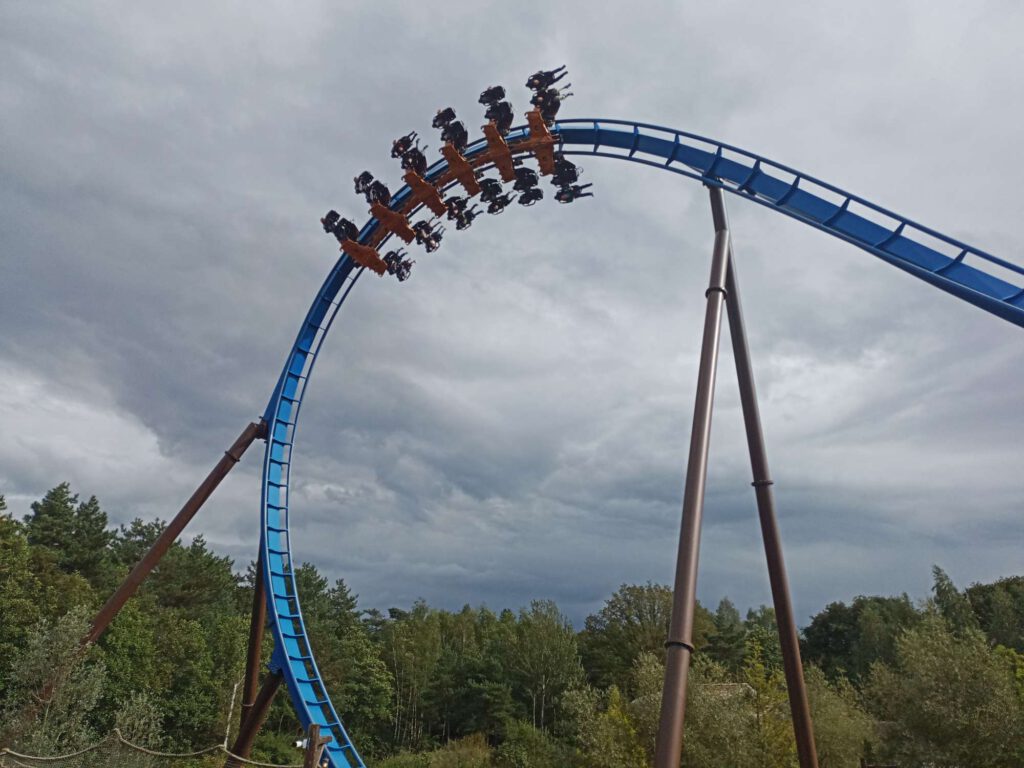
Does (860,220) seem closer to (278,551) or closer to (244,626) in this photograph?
(278,551)

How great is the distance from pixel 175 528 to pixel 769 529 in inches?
342

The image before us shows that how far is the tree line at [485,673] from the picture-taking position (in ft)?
46.7

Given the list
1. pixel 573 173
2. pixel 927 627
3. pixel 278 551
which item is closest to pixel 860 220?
pixel 573 173

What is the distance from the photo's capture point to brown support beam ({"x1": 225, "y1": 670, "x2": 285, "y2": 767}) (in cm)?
991

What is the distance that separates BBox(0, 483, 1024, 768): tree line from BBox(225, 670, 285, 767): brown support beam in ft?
11.6

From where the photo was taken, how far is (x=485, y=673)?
3394 cm

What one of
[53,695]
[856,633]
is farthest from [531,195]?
[856,633]

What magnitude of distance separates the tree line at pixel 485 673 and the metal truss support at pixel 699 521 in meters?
6.74

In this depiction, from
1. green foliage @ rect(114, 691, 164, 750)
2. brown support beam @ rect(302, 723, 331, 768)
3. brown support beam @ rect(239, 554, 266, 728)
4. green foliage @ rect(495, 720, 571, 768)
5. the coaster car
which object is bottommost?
green foliage @ rect(495, 720, 571, 768)

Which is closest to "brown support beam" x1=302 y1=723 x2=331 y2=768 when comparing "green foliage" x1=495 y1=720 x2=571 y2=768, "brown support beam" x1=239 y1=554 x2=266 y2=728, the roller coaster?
the roller coaster

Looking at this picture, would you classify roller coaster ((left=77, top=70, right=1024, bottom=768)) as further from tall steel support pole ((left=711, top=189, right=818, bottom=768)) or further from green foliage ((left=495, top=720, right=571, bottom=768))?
green foliage ((left=495, top=720, right=571, bottom=768))

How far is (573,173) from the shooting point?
10.7 meters

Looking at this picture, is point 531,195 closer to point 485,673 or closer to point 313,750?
point 313,750

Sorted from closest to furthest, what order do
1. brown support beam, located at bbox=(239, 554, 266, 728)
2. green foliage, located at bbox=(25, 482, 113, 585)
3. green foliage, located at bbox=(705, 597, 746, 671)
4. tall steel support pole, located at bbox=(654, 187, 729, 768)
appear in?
1. tall steel support pole, located at bbox=(654, 187, 729, 768)
2. brown support beam, located at bbox=(239, 554, 266, 728)
3. green foliage, located at bbox=(25, 482, 113, 585)
4. green foliage, located at bbox=(705, 597, 746, 671)
